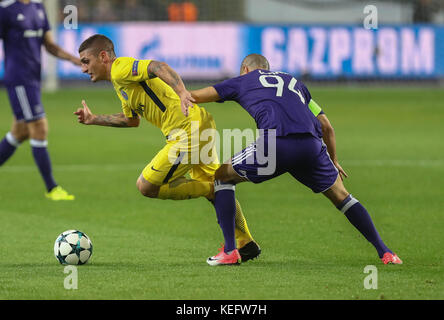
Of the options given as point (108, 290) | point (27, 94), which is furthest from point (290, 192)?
point (108, 290)

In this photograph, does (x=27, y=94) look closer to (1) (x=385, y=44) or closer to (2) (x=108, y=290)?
(2) (x=108, y=290)

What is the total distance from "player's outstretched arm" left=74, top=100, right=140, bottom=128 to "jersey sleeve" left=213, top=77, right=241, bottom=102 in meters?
1.11

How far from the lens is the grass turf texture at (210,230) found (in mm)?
6039

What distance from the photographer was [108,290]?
233 inches

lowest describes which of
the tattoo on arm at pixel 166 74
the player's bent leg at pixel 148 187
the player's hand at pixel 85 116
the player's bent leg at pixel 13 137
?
the player's bent leg at pixel 13 137

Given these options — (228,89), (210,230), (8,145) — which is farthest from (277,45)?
(228,89)

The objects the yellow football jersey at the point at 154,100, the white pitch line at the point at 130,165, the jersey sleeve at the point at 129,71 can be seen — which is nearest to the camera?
A: the jersey sleeve at the point at 129,71

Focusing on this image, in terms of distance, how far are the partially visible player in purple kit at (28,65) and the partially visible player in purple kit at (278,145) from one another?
4210 mm

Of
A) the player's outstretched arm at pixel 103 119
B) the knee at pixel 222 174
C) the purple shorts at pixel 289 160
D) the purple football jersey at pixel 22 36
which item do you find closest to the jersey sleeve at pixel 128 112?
the player's outstretched arm at pixel 103 119

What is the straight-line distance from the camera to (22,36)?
10.6m

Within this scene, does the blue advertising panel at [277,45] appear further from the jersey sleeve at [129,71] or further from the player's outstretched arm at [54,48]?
the jersey sleeve at [129,71]

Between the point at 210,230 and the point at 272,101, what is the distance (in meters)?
2.35

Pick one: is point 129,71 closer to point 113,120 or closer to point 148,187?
point 113,120

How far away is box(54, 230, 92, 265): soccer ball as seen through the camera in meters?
6.80
